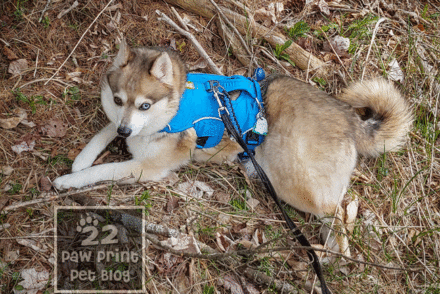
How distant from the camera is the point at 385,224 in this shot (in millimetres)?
3779

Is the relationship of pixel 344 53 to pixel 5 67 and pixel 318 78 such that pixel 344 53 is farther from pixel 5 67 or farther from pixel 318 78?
pixel 5 67

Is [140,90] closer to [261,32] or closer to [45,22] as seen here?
[45,22]

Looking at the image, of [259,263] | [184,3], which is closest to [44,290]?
[259,263]

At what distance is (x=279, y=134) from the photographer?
12.3 feet

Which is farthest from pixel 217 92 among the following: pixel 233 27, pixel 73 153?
pixel 73 153

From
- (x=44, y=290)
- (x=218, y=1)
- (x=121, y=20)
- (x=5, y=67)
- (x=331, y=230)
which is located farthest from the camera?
(x=218, y=1)

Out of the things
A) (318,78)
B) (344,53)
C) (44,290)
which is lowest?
(44,290)

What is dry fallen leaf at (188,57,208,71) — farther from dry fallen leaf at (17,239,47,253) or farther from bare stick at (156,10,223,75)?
dry fallen leaf at (17,239,47,253)

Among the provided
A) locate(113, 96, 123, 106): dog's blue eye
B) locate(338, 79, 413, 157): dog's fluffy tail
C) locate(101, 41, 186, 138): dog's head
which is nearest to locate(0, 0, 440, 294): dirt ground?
locate(338, 79, 413, 157): dog's fluffy tail

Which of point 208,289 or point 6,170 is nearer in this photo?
point 208,289

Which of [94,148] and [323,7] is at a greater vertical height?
[323,7]

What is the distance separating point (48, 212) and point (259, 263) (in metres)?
2.14

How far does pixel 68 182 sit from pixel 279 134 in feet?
7.75

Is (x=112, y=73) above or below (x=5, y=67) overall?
above
